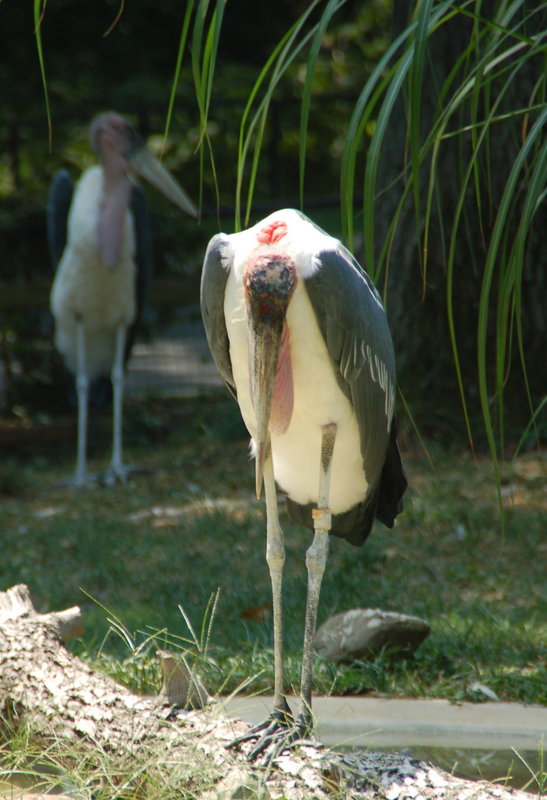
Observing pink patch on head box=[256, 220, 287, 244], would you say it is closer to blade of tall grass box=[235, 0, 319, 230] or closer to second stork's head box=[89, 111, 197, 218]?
blade of tall grass box=[235, 0, 319, 230]

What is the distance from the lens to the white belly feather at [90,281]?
6312mm

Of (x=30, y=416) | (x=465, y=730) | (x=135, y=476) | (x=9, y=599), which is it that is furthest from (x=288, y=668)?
(x=30, y=416)

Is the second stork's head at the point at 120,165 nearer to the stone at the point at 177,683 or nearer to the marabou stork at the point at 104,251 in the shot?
the marabou stork at the point at 104,251

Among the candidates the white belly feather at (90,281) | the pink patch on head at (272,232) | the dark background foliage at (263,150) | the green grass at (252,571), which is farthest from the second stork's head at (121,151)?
the pink patch on head at (272,232)

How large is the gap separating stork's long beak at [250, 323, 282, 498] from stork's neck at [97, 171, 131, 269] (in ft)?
13.1

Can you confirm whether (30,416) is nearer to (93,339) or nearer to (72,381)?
(72,381)

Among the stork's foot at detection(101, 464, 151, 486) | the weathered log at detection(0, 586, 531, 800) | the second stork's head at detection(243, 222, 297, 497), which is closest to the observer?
the weathered log at detection(0, 586, 531, 800)

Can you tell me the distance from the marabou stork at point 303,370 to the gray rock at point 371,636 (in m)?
0.46

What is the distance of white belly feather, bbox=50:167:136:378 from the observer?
20.7ft

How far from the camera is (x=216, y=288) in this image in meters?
2.56

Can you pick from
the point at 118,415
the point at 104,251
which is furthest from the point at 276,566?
the point at 104,251

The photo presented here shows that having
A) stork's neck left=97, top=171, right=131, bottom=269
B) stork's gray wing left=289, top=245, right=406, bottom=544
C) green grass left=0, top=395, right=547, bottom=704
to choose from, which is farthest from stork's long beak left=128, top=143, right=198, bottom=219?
stork's gray wing left=289, top=245, right=406, bottom=544

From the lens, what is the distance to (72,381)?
24.0 ft

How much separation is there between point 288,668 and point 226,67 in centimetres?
900
